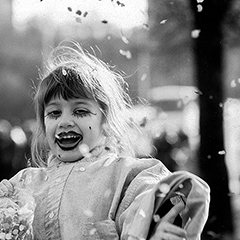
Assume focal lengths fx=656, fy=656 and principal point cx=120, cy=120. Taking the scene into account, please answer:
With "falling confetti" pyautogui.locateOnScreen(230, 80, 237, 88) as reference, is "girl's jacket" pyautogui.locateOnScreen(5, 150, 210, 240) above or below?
below

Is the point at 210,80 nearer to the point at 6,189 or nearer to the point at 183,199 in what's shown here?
the point at 6,189

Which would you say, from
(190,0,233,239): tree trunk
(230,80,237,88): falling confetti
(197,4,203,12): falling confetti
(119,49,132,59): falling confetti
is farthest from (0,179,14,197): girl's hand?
(119,49,132,59): falling confetti

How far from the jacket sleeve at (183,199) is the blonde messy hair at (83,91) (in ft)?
1.94

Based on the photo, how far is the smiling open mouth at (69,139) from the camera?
7.52 feet

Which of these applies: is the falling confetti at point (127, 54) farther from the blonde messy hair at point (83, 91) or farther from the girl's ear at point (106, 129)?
the girl's ear at point (106, 129)

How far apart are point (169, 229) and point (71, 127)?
626 millimetres

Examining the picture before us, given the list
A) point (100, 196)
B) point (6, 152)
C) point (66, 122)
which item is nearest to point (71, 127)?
point (66, 122)

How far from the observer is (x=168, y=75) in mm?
6004

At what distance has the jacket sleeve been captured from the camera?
6.06 feet

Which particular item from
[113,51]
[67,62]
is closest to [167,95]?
[113,51]

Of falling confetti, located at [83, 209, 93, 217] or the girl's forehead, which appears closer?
falling confetti, located at [83, 209, 93, 217]

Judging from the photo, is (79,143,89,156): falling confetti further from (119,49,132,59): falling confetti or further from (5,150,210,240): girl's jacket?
(119,49,132,59): falling confetti

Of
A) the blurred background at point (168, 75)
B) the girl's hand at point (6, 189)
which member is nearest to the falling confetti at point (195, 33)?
the blurred background at point (168, 75)

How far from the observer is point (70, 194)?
2.27m
